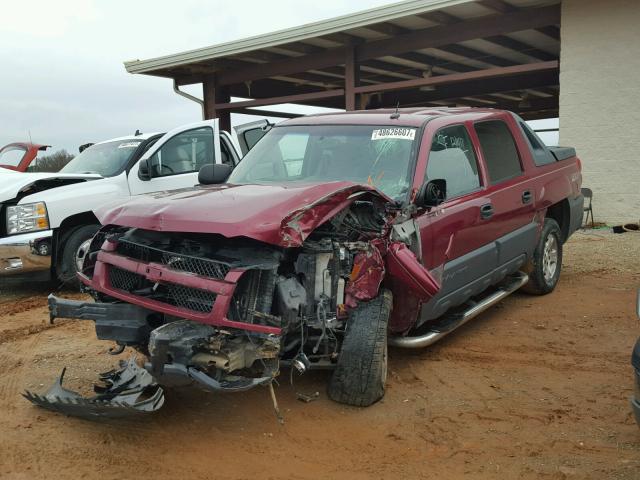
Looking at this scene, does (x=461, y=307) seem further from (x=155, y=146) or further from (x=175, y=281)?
(x=155, y=146)

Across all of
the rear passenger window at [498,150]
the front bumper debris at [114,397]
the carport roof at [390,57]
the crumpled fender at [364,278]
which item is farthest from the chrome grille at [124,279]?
the carport roof at [390,57]

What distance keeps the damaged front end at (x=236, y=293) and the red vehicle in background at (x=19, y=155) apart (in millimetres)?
6431

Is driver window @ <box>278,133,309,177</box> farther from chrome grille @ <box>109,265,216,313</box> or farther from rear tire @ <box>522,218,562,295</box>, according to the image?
rear tire @ <box>522,218,562,295</box>

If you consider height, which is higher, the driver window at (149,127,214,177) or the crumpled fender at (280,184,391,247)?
the driver window at (149,127,214,177)

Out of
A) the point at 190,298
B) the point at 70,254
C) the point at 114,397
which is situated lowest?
the point at 114,397

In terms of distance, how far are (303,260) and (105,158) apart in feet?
18.7

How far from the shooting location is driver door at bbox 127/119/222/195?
7691 millimetres

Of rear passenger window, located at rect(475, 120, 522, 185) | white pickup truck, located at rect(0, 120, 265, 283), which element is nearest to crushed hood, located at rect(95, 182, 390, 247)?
rear passenger window, located at rect(475, 120, 522, 185)

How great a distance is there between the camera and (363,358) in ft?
12.6

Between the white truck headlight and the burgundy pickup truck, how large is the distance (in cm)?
281

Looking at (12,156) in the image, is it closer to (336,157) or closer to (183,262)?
(336,157)

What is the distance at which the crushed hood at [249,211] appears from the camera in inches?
132

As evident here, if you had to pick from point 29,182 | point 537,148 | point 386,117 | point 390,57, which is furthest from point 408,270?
point 390,57

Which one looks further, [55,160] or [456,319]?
[55,160]
